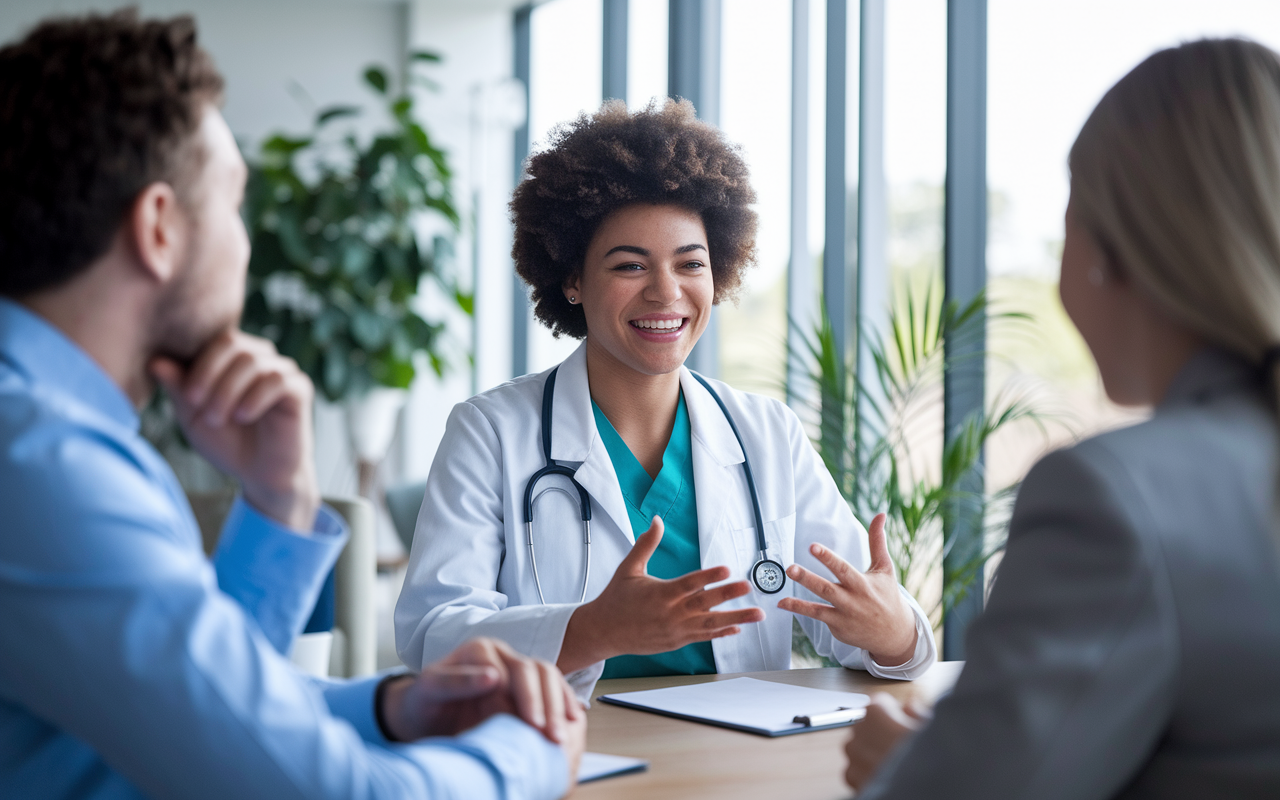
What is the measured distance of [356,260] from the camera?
502 centimetres

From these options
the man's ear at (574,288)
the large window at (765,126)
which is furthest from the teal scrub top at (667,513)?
the large window at (765,126)

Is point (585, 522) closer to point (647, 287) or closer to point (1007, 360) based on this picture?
point (647, 287)

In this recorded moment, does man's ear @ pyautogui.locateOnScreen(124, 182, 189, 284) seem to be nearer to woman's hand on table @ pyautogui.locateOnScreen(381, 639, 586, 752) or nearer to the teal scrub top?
woman's hand on table @ pyautogui.locateOnScreen(381, 639, 586, 752)

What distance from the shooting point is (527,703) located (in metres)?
1.10

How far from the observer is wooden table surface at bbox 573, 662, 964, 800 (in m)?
1.14

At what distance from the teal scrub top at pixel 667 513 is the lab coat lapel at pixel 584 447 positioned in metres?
0.04

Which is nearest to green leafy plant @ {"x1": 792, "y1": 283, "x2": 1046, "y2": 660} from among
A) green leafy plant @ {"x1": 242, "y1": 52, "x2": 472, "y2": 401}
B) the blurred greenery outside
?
the blurred greenery outside

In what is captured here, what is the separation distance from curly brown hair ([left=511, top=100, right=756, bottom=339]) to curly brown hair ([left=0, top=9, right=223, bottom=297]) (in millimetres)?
1275

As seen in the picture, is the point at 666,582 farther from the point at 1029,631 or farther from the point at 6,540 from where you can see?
the point at 6,540

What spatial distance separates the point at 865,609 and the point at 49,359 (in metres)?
1.15

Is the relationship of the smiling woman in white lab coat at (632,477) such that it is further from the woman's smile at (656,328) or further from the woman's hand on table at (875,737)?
the woman's hand on table at (875,737)

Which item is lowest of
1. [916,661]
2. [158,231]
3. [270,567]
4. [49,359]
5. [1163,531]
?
[916,661]

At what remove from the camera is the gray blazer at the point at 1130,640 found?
2.53 feet

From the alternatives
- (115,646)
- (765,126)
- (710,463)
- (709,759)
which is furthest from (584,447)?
(765,126)
